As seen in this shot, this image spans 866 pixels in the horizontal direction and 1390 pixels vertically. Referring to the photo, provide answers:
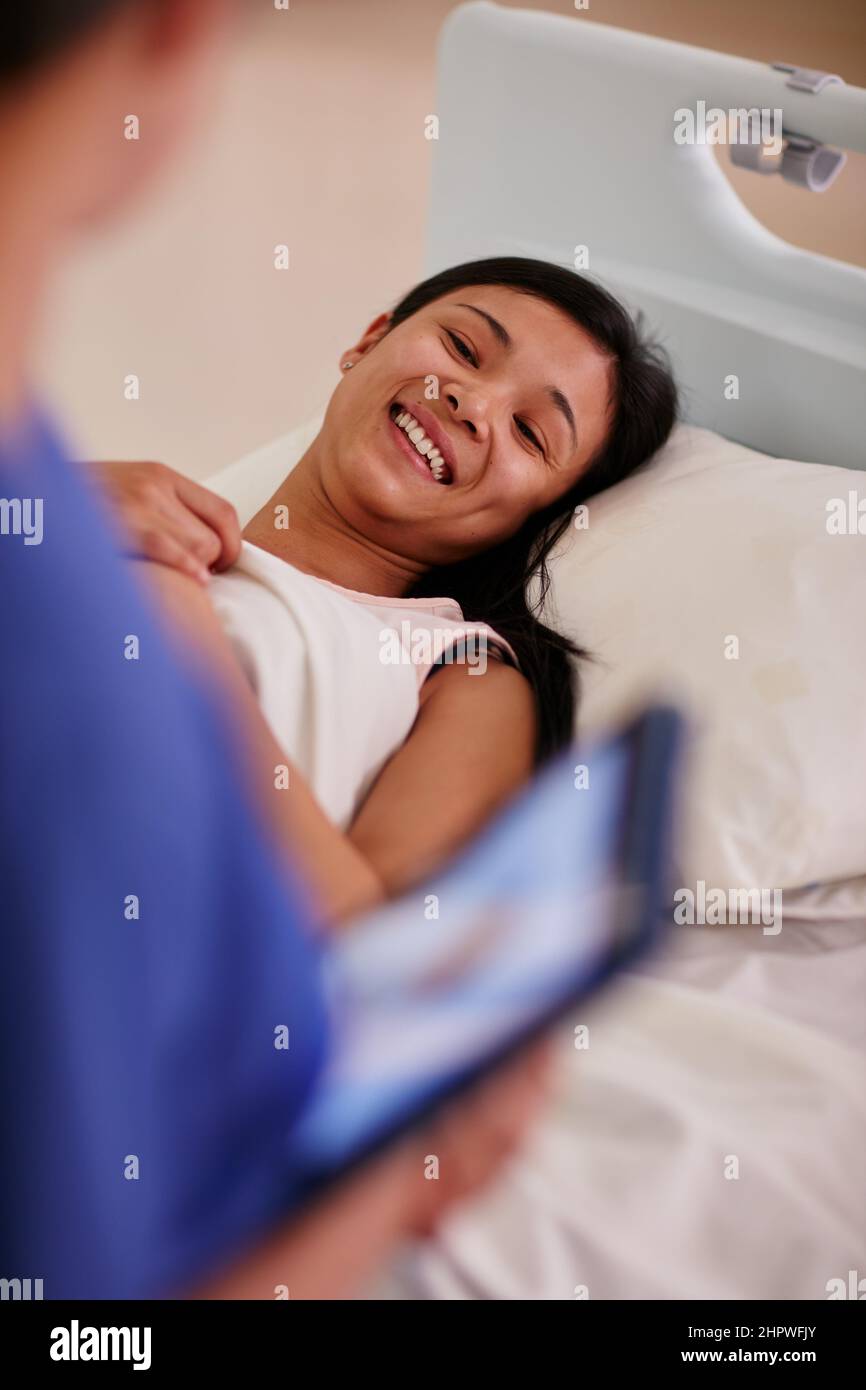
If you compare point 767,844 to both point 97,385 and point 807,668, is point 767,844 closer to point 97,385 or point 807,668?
point 807,668

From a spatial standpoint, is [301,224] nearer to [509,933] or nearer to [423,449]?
[423,449]

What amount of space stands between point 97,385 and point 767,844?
176 cm

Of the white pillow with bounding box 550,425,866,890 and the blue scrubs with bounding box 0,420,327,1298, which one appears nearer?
the blue scrubs with bounding box 0,420,327,1298

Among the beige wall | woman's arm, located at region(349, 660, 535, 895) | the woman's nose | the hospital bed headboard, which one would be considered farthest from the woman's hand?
the beige wall

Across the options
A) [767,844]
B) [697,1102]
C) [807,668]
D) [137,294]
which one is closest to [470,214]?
[137,294]

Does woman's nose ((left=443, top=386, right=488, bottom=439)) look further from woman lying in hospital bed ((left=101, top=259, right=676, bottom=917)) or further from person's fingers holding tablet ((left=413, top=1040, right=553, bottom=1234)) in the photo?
person's fingers holding tablet ((left=413, top=1040, right=553, bottom=1234))

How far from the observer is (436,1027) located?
1.24 ft

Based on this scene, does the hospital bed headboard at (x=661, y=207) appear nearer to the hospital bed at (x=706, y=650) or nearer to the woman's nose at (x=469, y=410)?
the hospital bed at (x=706, y=650)

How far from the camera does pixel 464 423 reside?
3.57 ft

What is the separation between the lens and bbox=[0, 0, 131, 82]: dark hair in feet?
0.97

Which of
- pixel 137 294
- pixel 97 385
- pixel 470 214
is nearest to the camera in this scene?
pixel 470 214

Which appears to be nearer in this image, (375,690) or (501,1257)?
(501,1257)

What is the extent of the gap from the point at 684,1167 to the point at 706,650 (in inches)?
15.8

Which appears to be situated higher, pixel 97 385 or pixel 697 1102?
pixel 97 385
